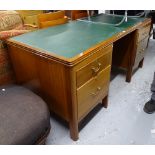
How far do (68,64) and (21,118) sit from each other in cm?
36

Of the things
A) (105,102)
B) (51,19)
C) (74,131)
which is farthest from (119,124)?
(51,19)

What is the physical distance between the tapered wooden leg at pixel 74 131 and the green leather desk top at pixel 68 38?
0.46 m

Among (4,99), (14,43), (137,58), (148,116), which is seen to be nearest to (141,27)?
(137,58)

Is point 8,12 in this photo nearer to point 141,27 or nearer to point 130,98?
point 141,27

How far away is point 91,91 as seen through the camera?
3.55 ft

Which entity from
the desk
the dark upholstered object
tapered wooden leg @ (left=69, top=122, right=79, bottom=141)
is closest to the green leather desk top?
the desk

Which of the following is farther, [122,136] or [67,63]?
[122,136]

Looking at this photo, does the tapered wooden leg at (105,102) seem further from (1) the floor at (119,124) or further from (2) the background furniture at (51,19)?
(2) the background furniture at (51,19)

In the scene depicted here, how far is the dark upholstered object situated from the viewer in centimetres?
78

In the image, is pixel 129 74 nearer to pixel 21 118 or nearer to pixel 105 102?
pixel 105 102

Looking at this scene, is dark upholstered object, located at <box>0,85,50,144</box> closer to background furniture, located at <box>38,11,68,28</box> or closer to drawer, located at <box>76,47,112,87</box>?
drawer, located at <box>76,47,112,87</box>

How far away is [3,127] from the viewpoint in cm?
80

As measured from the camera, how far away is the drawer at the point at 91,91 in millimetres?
1003
